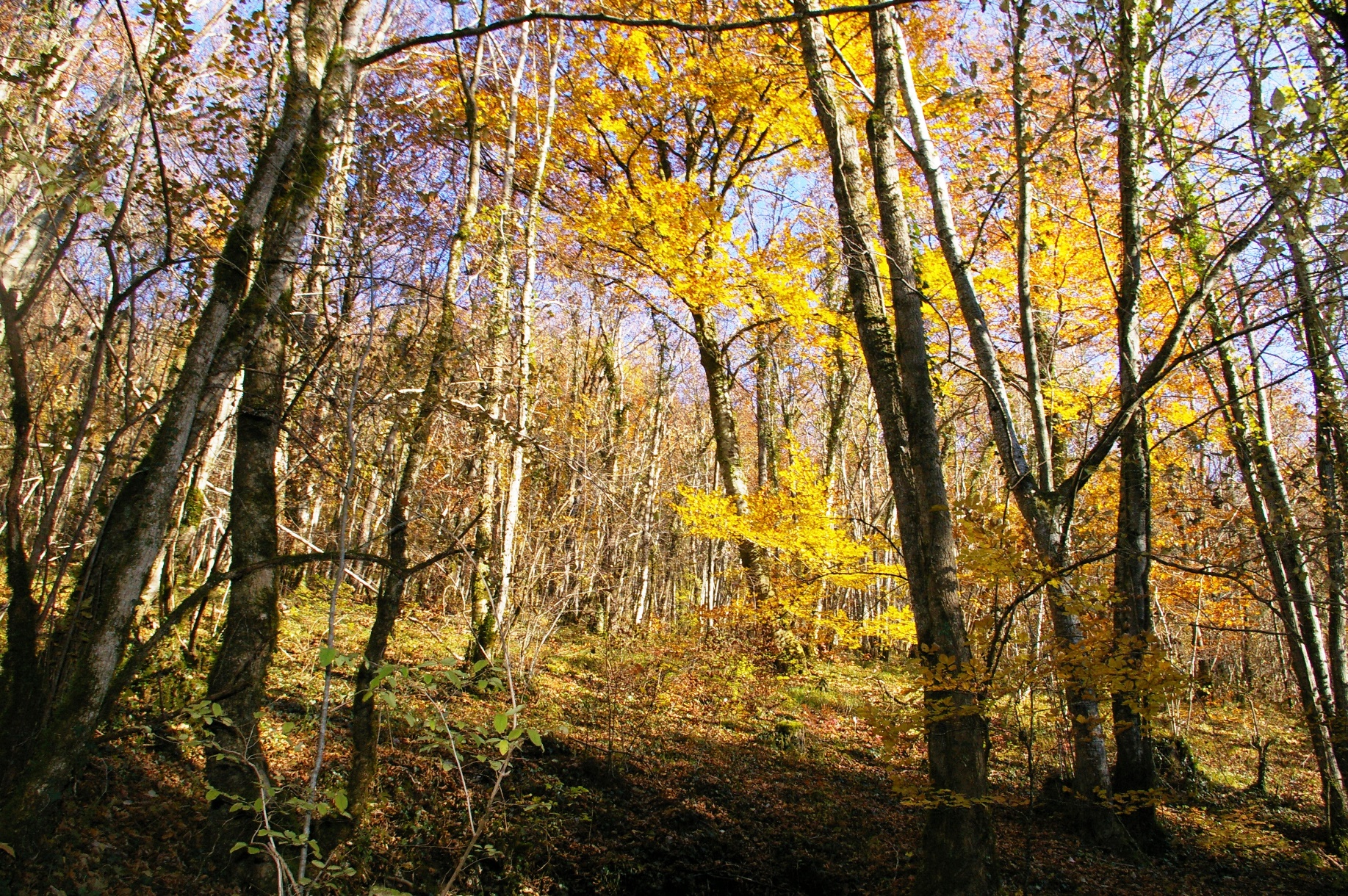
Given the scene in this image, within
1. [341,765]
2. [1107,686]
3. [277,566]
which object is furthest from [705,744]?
[277,566]

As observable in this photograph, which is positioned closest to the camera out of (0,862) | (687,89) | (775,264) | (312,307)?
(0,862)

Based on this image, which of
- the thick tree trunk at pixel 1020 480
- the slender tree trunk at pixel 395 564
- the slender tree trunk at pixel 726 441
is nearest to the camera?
the slender tree trunk at pixel 395 564

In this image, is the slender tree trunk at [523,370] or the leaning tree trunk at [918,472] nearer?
the leaning tree trunk at [918,472]

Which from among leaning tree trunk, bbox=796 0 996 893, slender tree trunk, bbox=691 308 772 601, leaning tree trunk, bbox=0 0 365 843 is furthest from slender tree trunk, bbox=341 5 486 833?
slender tree trunk, bbox=691 308 772 601

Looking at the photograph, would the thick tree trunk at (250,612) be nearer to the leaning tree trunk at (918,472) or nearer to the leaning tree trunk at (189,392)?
the leaning tree trunk at (189,392)

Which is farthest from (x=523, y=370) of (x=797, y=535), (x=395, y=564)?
(x=797, y=535)

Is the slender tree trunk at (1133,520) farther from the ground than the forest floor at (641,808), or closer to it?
farther from the ground

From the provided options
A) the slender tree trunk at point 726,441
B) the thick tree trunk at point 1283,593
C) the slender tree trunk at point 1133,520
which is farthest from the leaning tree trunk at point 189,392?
the slender tree trunk at point 726,441

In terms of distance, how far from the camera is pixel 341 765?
521 centimetres

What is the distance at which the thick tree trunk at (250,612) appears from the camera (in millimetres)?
2918

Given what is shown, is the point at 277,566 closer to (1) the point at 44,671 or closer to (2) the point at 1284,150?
(1) the point at 44,671

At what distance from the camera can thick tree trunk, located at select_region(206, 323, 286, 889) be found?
292 cm

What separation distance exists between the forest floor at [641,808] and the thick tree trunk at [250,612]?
9.9 inches

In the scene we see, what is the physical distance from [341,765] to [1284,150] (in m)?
7.84
